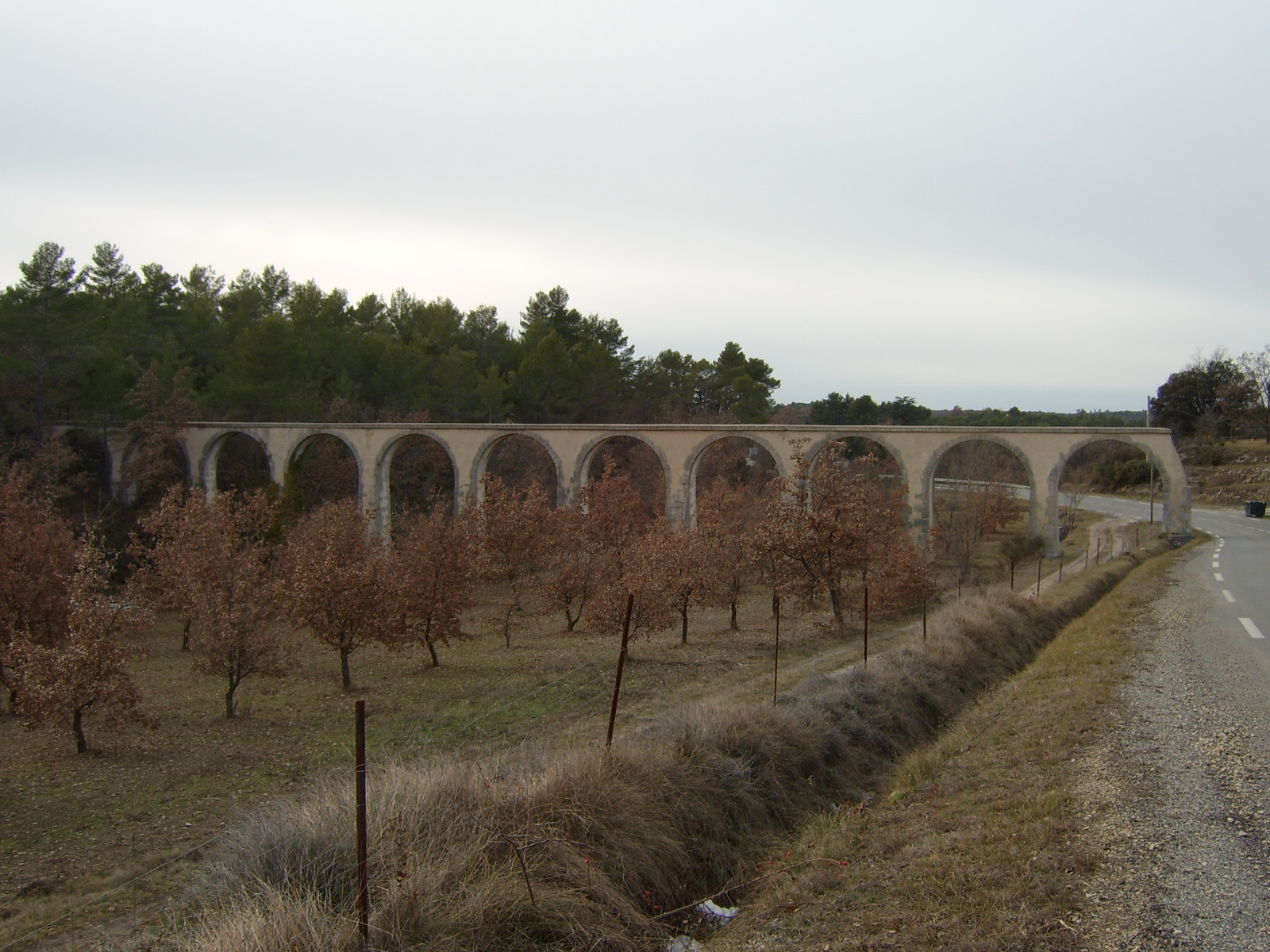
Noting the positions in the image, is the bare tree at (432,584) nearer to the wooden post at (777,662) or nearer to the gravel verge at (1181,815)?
the wooden post at (777,662)

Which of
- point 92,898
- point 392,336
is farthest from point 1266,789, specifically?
point 392,336

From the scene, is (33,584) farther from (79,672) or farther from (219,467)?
(219,467)

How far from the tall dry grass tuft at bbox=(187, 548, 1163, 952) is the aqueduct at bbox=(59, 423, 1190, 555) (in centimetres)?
1095

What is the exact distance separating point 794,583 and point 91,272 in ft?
143

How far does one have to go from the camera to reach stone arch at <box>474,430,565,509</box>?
3228 centimetres

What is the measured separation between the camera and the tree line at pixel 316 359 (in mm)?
30281

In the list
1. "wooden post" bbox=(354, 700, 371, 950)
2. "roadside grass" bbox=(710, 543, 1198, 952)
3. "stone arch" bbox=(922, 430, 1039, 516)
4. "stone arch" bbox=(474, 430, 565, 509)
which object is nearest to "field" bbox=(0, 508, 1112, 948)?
"wooden post" bbox=(354, 700, 371, 950)

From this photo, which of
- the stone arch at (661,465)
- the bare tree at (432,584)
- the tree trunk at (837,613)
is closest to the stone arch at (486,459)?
the stone arch at (661,465)

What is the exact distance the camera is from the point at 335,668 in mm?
16125

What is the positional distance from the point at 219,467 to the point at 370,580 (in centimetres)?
2712

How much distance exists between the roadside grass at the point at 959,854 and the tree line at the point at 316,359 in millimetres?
32046

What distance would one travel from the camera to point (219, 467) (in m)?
37.2

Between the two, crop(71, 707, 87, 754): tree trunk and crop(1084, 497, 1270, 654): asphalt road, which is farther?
crop(71, 707, 87, 754): tree trunk

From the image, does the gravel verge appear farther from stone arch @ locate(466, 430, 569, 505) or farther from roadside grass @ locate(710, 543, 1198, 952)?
Result: stone arch @ locate(466, 430, 569, 505)
